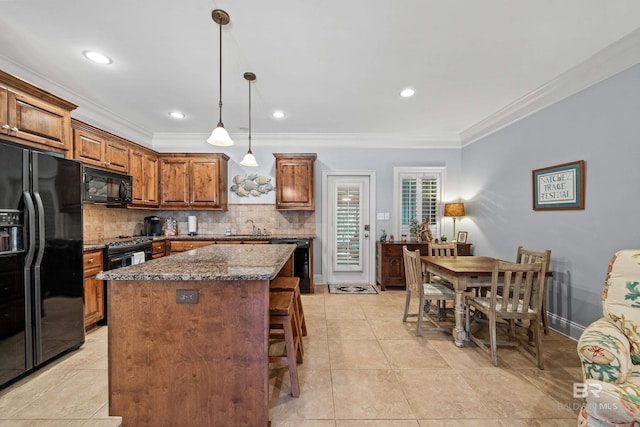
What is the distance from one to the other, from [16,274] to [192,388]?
65.9 inches

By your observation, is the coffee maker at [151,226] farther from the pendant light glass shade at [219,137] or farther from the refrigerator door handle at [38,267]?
the pendant light glass shade at [219,137]

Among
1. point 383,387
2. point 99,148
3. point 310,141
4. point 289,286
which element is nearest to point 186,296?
point 289,286

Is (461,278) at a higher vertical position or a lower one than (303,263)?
higher

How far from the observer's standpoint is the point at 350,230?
473 cm

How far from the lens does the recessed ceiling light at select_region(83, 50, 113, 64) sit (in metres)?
2.31

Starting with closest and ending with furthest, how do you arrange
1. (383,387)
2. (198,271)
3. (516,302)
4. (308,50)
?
1. (198,271)
2. (383,387)
3. (516,302)
4. (308,50)

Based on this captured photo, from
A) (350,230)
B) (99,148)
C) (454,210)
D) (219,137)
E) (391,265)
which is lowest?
(391,265)

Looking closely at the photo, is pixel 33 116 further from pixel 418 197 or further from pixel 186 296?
pixel 418 197

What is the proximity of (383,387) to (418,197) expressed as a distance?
3464 millimetres

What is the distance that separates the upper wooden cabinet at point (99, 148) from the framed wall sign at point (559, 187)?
5161 millimetres

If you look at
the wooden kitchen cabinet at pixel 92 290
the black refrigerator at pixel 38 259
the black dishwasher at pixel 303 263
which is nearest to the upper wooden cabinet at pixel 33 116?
the black refrigerator at pixel 38 259

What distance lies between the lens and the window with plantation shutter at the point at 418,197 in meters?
4.71

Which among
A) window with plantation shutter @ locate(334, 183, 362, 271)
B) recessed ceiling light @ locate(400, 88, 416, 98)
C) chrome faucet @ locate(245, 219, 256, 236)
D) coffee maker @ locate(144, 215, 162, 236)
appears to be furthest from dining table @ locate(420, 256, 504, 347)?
coffee maker @ locate(144, 215, 162, 236)

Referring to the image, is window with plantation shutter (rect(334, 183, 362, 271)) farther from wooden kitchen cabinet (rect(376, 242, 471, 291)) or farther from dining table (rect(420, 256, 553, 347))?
dining table (rect(420, 256, 553, 347))
